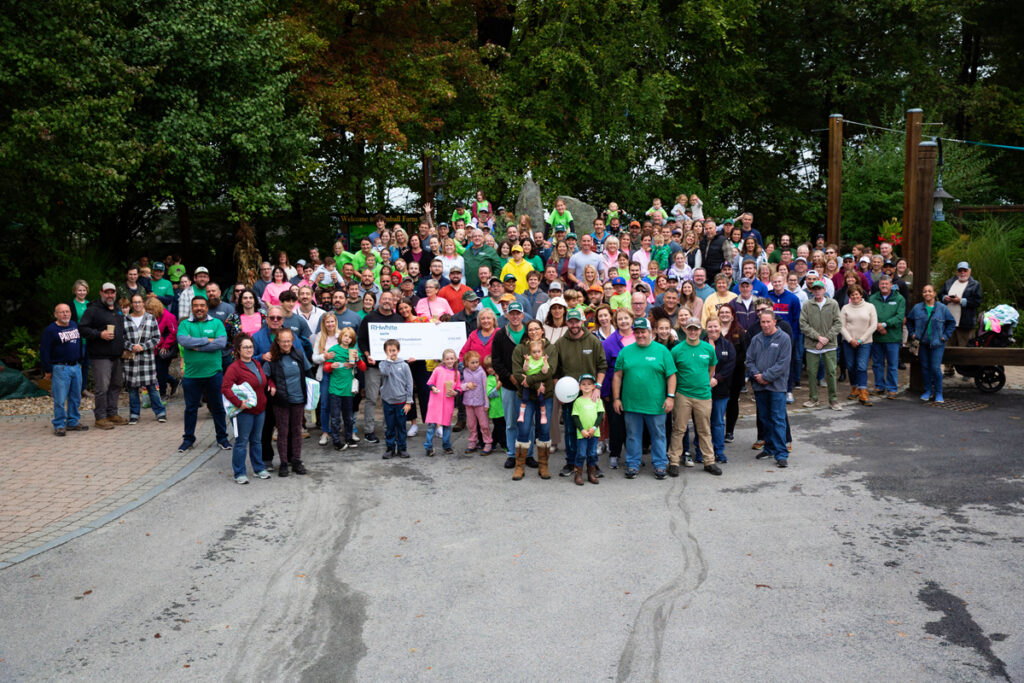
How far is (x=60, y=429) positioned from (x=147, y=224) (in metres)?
11.8

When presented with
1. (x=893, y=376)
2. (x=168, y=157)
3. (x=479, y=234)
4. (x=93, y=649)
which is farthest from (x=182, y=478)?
(x=893, y=376)

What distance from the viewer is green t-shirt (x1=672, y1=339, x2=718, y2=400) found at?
34.4 ft

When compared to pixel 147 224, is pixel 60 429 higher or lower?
lower

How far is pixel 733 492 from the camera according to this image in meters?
9.52

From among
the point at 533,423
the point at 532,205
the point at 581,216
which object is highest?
the point at 532,205

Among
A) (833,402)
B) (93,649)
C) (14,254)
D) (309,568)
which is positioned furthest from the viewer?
(14,254)

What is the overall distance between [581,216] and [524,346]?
38.5ft

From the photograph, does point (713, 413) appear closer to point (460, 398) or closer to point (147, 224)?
point (460, 398)

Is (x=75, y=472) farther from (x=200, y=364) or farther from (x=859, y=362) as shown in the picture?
(x=859, y=362)

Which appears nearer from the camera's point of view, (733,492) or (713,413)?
(733,492)

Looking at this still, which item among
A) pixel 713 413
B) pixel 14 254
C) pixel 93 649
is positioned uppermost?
pixel 14 254

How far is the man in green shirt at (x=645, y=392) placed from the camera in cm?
1020

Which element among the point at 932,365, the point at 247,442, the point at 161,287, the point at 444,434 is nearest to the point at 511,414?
the point at 444,434

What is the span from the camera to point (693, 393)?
1052 centimetres
